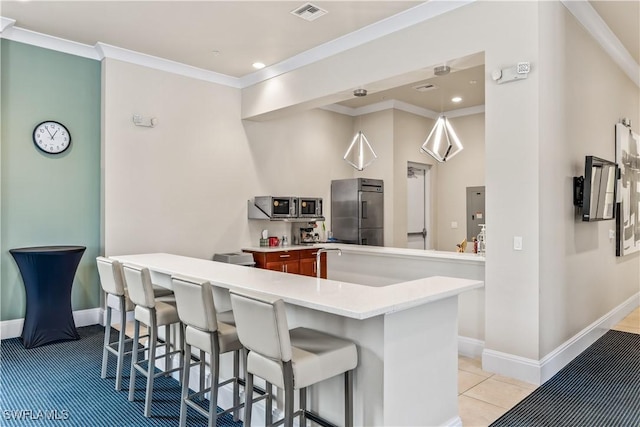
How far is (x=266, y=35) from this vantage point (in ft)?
14.9

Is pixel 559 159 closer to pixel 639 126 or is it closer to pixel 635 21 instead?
pixel 635 21

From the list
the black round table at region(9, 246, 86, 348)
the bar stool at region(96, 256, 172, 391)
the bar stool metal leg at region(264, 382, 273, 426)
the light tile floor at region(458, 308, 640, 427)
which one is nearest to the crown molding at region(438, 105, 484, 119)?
the light tile floor at region(458, 308, 640, 427)

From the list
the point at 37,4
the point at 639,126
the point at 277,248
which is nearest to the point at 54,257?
the point at 37,4

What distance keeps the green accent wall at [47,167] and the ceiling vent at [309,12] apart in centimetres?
269

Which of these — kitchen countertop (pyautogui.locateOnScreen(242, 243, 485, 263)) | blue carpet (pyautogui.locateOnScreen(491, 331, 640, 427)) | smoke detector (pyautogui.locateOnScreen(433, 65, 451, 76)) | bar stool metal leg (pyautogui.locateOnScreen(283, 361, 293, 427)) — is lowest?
blue carpet (pyautogui.locateOnScreen(491, 331, 640, 427))

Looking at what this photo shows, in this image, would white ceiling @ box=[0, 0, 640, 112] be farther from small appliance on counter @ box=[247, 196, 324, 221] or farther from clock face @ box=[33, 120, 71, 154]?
small appliance on counter @ box=[247, 196, 324, 221]

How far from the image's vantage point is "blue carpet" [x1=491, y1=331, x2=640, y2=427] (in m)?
2.76

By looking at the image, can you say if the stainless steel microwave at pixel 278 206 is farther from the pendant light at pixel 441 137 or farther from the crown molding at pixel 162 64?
the pendant light at pixel 441 137

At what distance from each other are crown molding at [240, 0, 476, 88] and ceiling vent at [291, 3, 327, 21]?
1.73 feet

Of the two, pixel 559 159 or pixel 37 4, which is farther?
pixel 37 4

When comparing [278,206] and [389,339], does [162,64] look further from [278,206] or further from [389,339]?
[389,339]

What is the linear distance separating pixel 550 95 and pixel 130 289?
11.8ft

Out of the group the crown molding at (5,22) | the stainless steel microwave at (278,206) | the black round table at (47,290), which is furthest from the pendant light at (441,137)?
the crown molding at (5,22)

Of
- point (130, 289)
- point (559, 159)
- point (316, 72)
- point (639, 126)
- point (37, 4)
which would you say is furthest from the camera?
point (639, 126)
